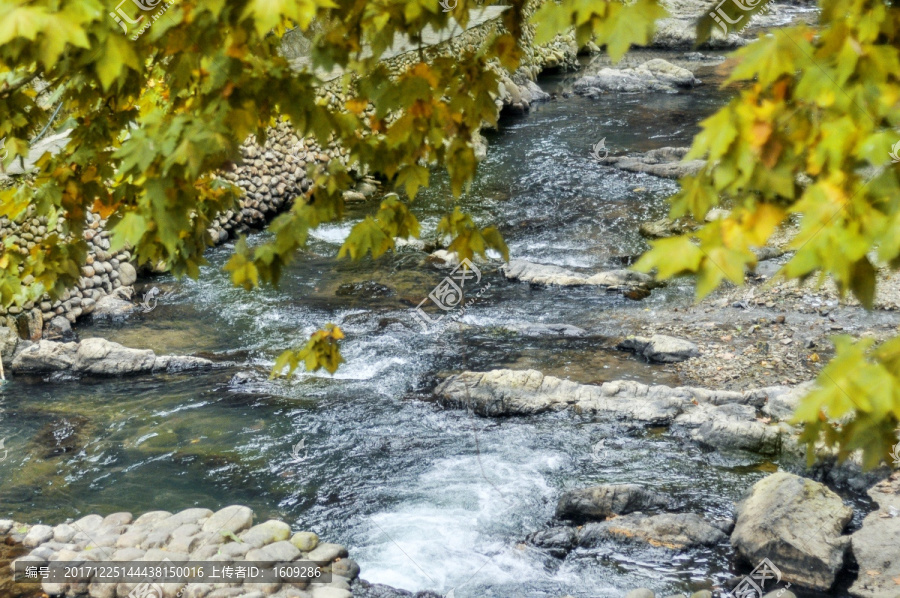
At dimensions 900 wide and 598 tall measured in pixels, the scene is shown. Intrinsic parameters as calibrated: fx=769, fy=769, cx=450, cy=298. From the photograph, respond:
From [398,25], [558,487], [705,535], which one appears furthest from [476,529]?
→ [398,25]

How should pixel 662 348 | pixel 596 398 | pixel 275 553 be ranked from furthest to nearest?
pixel 662 348 < pixel 596 398 < pixel 275 553

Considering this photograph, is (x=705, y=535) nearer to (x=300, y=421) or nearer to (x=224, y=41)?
(x=300, y=421)

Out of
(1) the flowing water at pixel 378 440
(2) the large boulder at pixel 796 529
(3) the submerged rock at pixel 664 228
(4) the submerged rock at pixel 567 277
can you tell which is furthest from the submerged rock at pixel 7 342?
(3) the submerged rock at pixel 664 228

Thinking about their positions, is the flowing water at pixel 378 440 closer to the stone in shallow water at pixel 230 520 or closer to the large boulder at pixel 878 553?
the stone in shallow water at pixel 230 520

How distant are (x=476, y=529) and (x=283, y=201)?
363 inches

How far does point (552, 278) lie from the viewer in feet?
34.7

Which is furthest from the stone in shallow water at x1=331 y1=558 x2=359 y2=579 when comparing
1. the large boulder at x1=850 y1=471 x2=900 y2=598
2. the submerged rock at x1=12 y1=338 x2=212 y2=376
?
the submerged rock at x1=12 y1=338 x2=212 y2=376

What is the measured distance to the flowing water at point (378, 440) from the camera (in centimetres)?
558

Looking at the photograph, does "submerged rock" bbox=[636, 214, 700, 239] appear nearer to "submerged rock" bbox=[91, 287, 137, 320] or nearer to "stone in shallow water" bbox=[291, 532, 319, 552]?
"submerged rock" bbox=[91, 287, 137, 320]

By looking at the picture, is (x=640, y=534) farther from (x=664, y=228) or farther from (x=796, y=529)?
(x=664, y=228)

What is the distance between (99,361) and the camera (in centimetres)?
859

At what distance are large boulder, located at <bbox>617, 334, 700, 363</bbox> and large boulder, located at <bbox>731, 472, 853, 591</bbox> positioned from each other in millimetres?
2688
